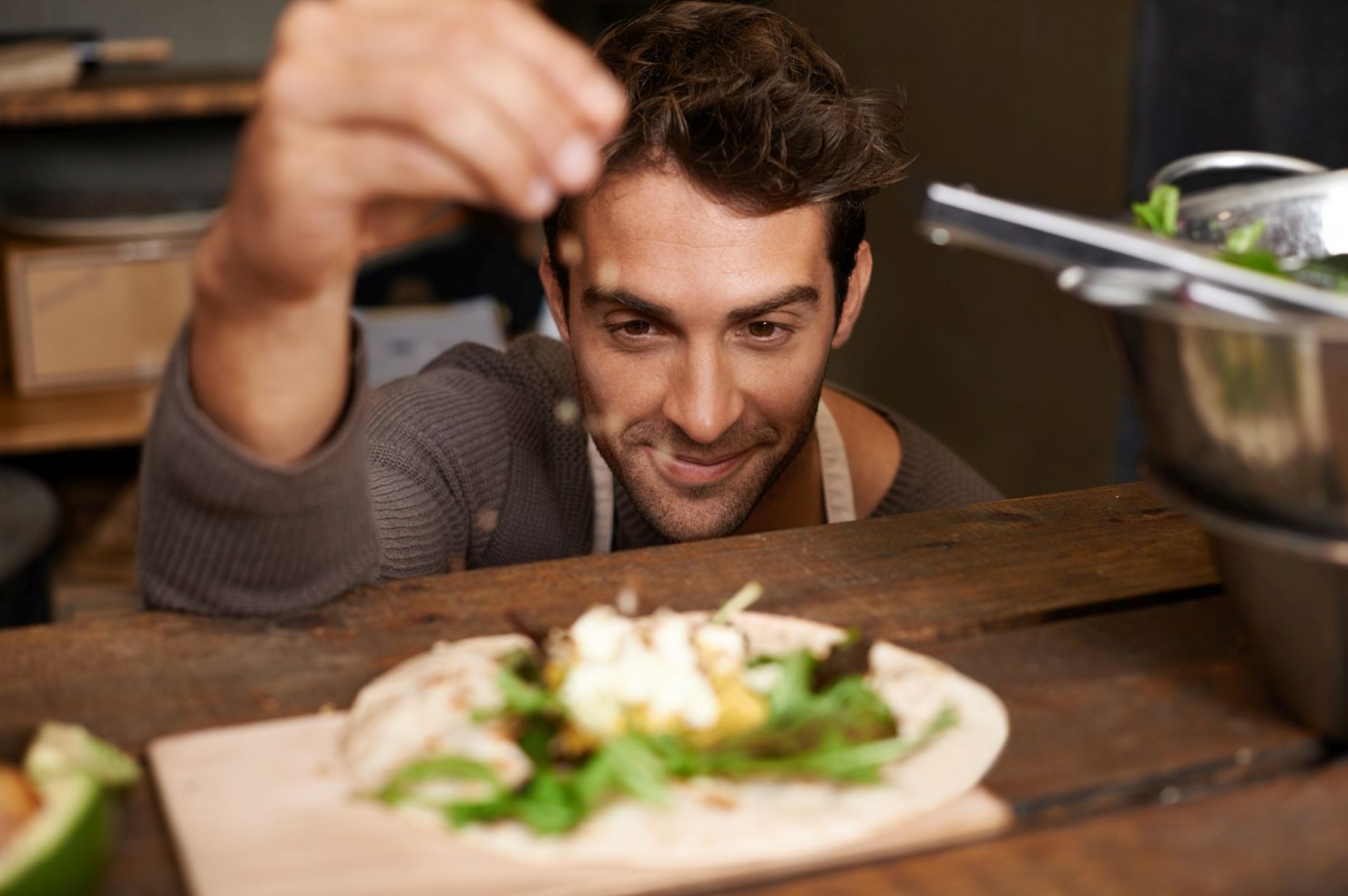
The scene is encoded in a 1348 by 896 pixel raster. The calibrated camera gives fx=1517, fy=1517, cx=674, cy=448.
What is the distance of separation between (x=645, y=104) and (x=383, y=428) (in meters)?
0.48

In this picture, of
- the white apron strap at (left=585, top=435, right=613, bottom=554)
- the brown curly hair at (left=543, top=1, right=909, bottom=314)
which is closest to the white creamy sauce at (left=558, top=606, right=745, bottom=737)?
the brown curly hair at (left=543, top=1, right=909, bottom=314)

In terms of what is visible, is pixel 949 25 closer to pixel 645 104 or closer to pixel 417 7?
pixel 645 104

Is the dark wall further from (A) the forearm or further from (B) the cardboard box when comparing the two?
(A) the forearm

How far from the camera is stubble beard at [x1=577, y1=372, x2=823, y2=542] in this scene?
1.76 metres

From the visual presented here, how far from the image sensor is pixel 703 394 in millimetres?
1657

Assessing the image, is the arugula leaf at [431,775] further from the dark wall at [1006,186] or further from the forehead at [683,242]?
the dark wall at [1006,186]

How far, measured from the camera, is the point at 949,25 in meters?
3.73

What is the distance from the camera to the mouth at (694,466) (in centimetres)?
176

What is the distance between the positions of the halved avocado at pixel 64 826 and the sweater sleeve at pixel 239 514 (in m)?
0.22

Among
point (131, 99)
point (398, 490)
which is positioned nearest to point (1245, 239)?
point (398, 490)

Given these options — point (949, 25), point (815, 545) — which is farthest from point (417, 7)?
point (949, 25)

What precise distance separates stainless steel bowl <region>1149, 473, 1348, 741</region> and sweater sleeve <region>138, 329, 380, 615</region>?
0.55m

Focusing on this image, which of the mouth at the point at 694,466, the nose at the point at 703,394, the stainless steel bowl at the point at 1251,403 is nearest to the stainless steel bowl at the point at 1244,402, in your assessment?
the stainless steel bowl at the point at 1251,403

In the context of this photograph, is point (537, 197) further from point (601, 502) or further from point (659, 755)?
point (601, 502)
